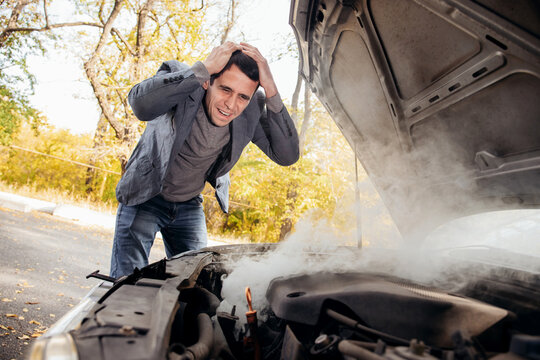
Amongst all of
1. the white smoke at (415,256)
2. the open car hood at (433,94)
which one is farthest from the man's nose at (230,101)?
the white smoke at (415,256)

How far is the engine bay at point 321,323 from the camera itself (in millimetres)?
748

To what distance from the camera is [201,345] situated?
0.93m

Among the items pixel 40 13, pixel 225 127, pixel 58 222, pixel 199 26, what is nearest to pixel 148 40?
pixel 199 26

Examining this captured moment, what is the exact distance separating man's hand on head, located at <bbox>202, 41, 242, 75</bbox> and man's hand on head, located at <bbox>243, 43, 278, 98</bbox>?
55 mm

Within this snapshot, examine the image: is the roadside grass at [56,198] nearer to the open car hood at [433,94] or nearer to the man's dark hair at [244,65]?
the man's dark hair at [244,65]

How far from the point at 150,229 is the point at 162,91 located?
92 cm

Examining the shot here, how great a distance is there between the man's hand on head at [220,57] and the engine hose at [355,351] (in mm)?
A: 1659

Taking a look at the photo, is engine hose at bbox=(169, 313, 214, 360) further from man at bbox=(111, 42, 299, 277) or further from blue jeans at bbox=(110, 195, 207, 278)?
man at bbox=(111, 42, 299, 277)

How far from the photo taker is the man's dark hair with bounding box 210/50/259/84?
2.07 metres

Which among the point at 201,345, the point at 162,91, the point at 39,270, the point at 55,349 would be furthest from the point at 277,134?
the point at 39,270

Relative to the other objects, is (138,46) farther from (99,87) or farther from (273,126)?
(273,126)

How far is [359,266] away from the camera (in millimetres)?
1539

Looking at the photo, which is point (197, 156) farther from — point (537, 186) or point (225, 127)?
point (537, 186)

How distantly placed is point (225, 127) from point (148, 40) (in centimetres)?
978
